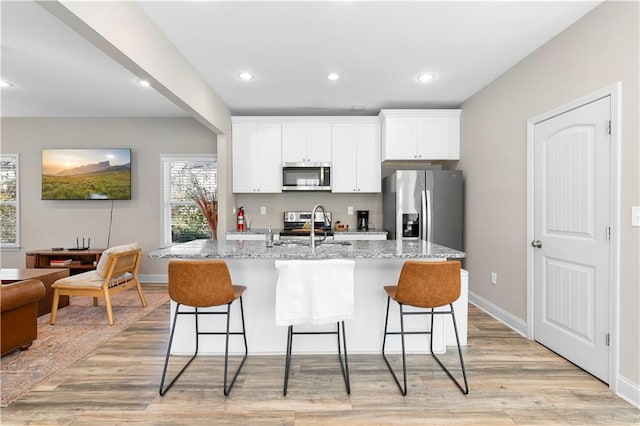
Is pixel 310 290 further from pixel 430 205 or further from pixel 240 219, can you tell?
pixel 240 219

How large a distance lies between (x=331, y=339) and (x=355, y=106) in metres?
3.10

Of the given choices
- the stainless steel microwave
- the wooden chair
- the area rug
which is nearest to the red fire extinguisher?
the stainless steel microwave

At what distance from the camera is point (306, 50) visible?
2902 millimetres

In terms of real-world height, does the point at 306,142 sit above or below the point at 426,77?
below

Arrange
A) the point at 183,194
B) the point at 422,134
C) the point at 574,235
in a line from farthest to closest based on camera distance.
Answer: the point at 183,194 < the point at 422,134 < the point at 574,235

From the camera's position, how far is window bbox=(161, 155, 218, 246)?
518 centimetres

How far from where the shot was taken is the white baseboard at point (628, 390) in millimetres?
1991

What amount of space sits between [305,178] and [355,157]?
2.56 ft

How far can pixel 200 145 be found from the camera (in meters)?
5.12

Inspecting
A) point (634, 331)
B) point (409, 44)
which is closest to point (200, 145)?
point (409, 44)

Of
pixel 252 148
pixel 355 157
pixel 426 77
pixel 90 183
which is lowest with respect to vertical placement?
pixel 90 183

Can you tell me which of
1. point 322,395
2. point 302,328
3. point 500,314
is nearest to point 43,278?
point 302,328

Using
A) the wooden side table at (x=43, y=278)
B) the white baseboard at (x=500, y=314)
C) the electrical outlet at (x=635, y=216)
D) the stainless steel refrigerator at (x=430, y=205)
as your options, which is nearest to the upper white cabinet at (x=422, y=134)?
the stainless steel refrigerator at (x=430, y=205)

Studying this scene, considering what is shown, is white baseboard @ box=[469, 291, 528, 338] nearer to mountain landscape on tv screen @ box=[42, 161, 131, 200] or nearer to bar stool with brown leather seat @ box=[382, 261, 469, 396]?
bar stool with brown leather seat @ box=[382, 261, 469, 396]
